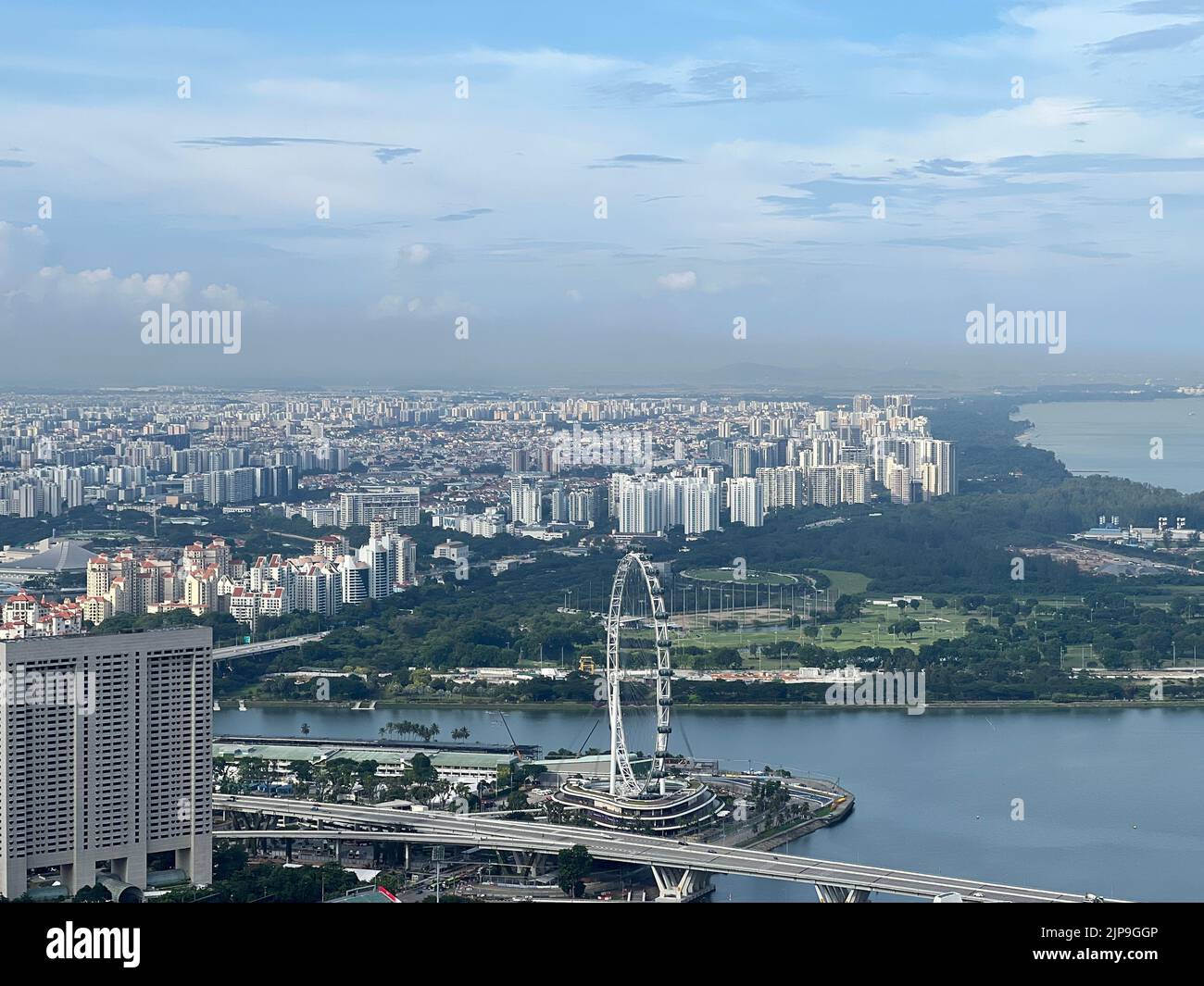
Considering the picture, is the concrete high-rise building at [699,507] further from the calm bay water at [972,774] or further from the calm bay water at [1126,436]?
the calm bay water at [972,774]

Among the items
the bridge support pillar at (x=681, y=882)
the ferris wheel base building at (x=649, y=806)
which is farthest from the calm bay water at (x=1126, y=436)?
the bridge support pillar at (x=681, y=882)

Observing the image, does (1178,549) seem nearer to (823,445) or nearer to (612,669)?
(823,445)

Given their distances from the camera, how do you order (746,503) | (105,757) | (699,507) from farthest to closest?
(746,503) → (699,507) → (105,757)

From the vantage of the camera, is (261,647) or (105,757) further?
(261,647)

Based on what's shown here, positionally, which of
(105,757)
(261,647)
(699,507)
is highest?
(699,507)

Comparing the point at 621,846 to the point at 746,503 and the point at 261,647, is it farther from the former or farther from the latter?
the point at 746,503

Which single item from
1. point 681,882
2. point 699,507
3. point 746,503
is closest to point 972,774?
point 681,882

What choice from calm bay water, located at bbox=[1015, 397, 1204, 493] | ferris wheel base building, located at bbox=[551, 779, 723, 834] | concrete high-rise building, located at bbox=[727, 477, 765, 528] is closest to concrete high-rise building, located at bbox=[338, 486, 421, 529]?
concrete high-rise building, located at bbox=[727, 477, 765, 528]

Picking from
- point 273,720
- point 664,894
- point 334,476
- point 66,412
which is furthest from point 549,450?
point 664,894
